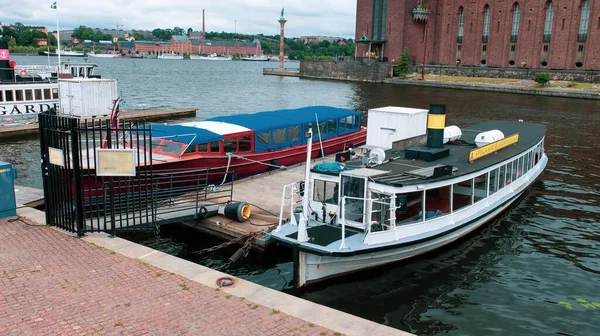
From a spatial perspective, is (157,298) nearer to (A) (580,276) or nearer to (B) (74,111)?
(A) (580,276)

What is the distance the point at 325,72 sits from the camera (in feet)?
400

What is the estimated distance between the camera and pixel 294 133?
24.3m

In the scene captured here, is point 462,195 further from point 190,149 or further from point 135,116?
point 135,116

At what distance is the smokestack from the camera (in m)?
17.6

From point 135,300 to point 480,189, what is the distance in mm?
12357

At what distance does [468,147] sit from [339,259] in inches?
360

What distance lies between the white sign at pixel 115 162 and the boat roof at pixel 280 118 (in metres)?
9.90

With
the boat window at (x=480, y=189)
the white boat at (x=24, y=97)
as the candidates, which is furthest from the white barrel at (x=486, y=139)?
the white boat at (x=24, y=97)

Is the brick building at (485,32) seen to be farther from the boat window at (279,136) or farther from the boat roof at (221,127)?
the boat roof at (221,127)

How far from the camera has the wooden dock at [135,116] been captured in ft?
114

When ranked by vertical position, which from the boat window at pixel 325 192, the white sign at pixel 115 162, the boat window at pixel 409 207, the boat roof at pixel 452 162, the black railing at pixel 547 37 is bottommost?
the boat window at pixel 409 207

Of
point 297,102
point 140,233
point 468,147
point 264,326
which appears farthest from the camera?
point 297,102

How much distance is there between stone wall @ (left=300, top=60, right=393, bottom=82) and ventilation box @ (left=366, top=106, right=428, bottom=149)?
8706 centimetres

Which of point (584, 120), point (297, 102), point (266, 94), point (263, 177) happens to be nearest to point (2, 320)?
point (263, 177)
